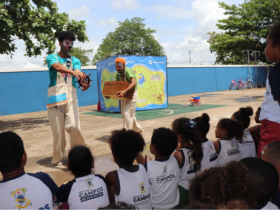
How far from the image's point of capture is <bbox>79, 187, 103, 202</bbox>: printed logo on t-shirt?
73.9 inches

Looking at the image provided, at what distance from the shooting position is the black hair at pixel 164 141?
8.00ft

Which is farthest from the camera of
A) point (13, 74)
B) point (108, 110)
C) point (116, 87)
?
point (13, 74)

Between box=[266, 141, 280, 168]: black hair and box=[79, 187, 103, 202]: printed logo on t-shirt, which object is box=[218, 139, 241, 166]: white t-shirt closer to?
box=[266, 141, 280, 168]: black hair

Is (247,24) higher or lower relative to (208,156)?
higher

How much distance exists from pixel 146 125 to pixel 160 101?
4.50 meters

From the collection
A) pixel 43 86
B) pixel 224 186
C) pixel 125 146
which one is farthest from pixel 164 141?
pixel 43 86

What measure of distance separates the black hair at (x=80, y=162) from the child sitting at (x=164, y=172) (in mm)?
542

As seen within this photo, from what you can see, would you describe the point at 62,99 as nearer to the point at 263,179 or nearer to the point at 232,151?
the point at 232,151

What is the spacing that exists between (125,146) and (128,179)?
30 cm

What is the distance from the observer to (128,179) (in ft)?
6.78

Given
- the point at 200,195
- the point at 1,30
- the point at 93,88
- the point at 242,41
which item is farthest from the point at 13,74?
the point at 242,41

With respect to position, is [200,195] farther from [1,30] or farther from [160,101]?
[160,101]

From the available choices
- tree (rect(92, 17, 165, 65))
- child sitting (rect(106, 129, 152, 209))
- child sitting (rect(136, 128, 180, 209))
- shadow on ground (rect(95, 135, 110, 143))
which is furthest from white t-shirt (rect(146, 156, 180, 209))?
tree (rect(92, 17, 165, 65))

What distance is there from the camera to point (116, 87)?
211 inches
